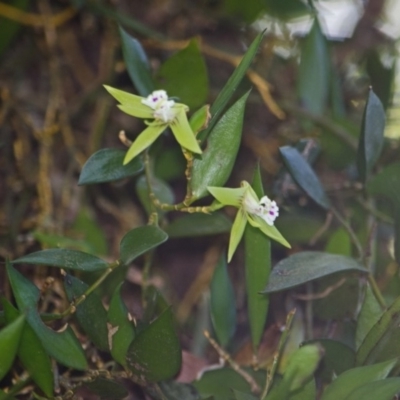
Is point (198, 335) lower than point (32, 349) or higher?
lower

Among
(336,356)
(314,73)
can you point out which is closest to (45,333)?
(336,356)

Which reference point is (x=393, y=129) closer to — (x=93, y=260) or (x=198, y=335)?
(x=198, y=335)

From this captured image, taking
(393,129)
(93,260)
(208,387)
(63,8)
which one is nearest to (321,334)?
(208,387)

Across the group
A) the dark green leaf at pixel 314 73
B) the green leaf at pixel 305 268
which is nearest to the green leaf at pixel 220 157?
the green leaf at pixel 305 268

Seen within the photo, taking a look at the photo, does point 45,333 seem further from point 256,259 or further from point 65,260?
point 256,259

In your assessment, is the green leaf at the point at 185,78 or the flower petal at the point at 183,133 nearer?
the flower petal at the point at 183,133

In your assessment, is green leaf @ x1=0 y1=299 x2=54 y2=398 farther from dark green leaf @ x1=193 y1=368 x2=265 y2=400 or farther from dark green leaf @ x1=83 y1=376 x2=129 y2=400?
dark green leaf @ x1=193 y1=368 x2=265 y2=400

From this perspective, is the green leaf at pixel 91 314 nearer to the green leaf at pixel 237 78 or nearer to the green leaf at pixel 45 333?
the green leaf at pixel 45 333
